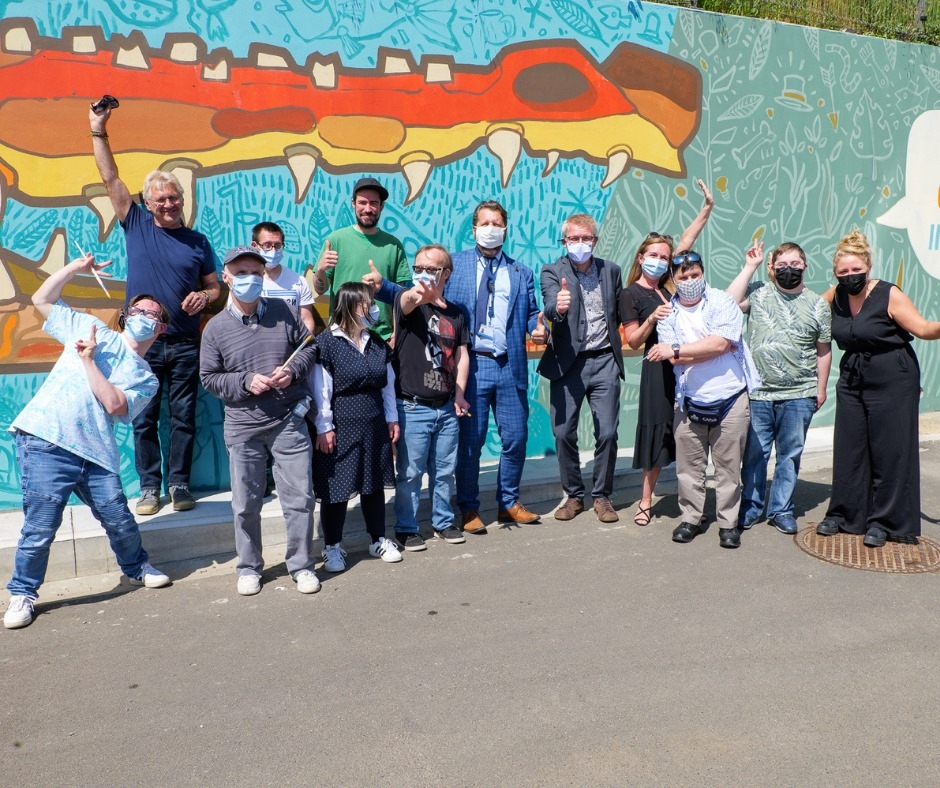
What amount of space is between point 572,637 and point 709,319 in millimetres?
2277

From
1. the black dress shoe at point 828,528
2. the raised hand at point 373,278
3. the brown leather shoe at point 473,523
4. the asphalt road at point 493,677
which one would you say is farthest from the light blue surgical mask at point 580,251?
the black dress shoe at point 828,528

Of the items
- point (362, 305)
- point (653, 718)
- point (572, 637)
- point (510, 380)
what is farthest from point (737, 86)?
point (653, 718)

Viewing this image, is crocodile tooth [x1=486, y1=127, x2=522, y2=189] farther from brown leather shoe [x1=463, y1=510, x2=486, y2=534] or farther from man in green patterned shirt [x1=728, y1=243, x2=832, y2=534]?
brown leather shoe [x1=463, y1=510, x2=486, y2=534]

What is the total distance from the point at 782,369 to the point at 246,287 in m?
3.40

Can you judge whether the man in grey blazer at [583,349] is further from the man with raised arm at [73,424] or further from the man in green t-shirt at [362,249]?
the man with raised arm at [73,424]

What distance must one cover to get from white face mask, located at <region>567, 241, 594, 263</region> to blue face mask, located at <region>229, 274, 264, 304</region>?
2191 mm

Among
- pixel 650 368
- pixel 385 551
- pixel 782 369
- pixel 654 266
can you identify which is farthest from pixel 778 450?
pixel 385 551

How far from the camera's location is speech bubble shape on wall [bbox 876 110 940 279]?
8906 mm

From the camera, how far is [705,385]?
17.8 feet

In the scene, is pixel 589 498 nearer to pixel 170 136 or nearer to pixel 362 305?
pixel 362 305

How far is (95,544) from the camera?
4.96 meters

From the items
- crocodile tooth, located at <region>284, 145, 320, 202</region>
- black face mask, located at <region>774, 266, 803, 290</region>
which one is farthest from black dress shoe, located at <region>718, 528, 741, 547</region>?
crocodile tooth, located at <region>284, 145, 320, 202</region>

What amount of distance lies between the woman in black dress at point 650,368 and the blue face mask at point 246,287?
2.47 metres

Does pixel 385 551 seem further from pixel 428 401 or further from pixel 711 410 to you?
pixel 711 410
